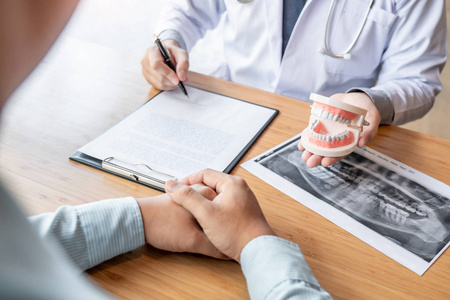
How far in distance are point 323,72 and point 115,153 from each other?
0.70 m

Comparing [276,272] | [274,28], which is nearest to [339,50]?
[274,28]

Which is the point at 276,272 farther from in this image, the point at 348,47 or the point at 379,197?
the point at 348,47

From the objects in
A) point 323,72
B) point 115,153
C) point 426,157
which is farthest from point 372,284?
point 323,72

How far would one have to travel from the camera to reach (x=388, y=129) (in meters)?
1.01

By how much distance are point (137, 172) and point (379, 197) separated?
18.4 inches

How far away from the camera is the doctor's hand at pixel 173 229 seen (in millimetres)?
643

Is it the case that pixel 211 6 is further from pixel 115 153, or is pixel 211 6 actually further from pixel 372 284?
pixel 372 284

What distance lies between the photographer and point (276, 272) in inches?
22.6

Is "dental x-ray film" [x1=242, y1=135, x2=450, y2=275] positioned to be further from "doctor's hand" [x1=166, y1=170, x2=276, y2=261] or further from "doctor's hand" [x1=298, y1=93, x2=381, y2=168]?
"doctor's hand" [x1=166, y1=170, x2=276, y2=261]

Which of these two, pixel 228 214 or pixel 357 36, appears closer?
pixel 228 214

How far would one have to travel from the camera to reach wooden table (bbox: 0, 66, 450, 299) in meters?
0.62

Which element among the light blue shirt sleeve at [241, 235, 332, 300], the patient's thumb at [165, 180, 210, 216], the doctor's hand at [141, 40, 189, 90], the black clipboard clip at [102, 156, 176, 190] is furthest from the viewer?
the doctor's hand at [141, 40, 189, 90]

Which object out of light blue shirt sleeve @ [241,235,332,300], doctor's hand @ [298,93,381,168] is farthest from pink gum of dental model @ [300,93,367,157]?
light blue shirt sleeve @ [241,235,332,300]

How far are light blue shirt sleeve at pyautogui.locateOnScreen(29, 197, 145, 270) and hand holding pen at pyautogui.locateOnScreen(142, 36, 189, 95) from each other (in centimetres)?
46
